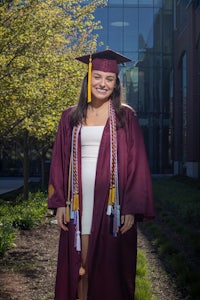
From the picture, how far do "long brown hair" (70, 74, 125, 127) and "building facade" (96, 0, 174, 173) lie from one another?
100 feet

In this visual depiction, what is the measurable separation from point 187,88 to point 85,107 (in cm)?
2553

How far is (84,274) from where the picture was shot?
355 centimetres

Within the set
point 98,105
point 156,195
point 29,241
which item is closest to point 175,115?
point 156,195

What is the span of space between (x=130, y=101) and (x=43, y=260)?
28.8 m

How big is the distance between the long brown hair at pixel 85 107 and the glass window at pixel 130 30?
31.5 meters

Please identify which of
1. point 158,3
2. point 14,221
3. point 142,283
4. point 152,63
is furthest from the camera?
point 152,63

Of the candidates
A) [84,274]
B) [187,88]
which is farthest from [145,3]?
[84,274]

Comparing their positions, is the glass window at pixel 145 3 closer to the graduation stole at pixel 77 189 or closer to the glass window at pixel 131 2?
the glass window at pixel 131 2

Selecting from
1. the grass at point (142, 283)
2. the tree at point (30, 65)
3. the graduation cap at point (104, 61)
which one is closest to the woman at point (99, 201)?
the graduation cap at point (104, 61)

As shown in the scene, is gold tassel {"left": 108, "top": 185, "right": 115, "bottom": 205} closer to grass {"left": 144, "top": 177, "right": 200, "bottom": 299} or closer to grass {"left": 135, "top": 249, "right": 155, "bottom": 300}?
grass {"left": 135, "top": 249, "right": 155, "bottom": 300}

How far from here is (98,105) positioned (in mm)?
3707

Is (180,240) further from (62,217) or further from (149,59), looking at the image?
(149,59)

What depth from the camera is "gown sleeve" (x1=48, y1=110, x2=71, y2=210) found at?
11.6 ft

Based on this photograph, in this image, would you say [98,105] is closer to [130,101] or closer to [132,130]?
[132,130]
